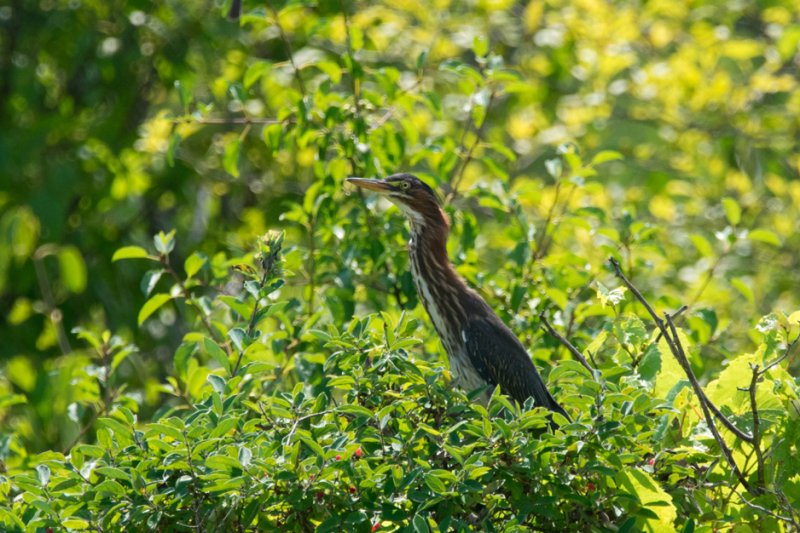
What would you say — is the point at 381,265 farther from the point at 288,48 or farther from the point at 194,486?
the point at 194,486

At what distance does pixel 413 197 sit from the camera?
17.3 feet

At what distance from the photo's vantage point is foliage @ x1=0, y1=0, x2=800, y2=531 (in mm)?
3084

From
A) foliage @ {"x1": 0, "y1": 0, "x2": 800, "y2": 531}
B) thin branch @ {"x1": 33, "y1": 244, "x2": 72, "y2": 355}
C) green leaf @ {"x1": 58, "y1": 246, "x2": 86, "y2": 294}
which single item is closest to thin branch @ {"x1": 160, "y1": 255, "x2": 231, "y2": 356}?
foliage @ {"x1": 0, "y1": 0, "x2": 800, "y2": 531}

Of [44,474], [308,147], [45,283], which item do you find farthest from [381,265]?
[45,283]

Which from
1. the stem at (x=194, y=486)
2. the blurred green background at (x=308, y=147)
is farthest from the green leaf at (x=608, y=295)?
the blurred green background at (x=308, y=147)

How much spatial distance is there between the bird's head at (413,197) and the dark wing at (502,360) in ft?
1.75

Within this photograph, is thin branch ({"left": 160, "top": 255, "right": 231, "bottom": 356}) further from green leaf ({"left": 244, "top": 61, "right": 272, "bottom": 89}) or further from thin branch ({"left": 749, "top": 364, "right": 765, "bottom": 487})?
thin branch ({"left": 749, "top": 364, "right": 765, "bottom": 487})

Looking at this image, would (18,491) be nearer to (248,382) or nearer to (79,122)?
(248,382)

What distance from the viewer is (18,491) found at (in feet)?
12.5

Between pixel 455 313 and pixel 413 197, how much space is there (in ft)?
1.80

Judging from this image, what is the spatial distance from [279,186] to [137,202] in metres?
1.04

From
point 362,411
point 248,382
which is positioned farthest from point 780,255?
point 362,411

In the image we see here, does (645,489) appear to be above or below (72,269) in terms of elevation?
above

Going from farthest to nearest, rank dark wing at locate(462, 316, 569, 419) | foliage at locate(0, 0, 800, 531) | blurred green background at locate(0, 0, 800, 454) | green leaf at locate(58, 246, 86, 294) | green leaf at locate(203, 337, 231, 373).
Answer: blurred green background at locate(0, 0, 800, 454) < green leaf at locate(58, 246, 86, 294) < dark wing at locate(462, 316, 569, 419) < green leaf at locate(203, 337, 231, 373) < foliage at locate(0, 0, 800, 531)
